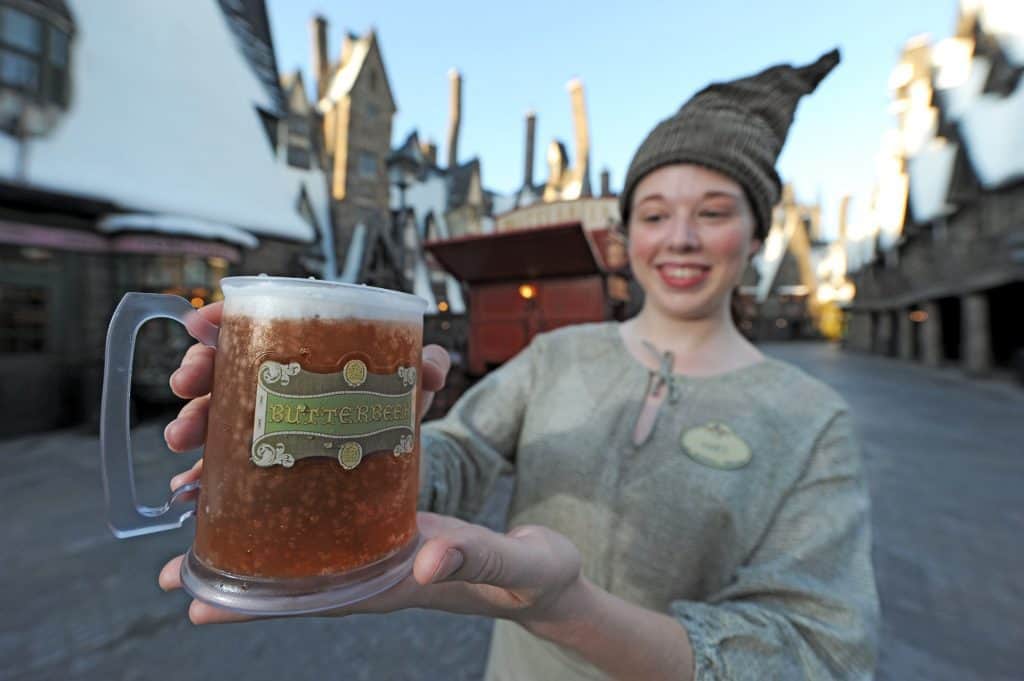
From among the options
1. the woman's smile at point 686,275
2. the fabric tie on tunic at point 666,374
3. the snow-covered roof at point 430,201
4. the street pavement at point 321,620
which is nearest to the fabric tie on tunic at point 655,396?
the fabric tie on tunic at point 666,374

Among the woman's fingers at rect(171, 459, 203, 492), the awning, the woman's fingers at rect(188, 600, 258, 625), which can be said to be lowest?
the woman's fingers at rect(188, 600, 258, 625)

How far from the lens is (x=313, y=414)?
74 centimetres

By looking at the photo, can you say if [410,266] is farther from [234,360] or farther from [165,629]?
[234,360]

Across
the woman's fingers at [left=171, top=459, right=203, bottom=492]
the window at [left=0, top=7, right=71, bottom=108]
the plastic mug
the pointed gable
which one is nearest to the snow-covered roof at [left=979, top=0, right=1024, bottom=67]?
the pointed gable

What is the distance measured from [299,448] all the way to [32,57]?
940 centimetres

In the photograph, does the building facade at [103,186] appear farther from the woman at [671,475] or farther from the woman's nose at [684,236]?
the woman's nose at [684,236]

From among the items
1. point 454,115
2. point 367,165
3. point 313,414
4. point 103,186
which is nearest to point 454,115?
point 454,115

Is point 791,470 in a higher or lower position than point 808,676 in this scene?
higher

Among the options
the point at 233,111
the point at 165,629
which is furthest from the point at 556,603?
the point at 233,111

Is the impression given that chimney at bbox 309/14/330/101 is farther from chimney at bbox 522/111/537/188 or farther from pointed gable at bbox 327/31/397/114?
chimney at bbox 522/111/537/188

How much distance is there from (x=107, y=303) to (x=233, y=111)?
4.10 metres

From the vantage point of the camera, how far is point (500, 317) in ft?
25.2

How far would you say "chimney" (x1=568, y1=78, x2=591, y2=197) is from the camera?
22519 mm

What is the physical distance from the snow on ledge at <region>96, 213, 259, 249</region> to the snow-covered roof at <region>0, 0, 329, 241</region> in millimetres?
147
